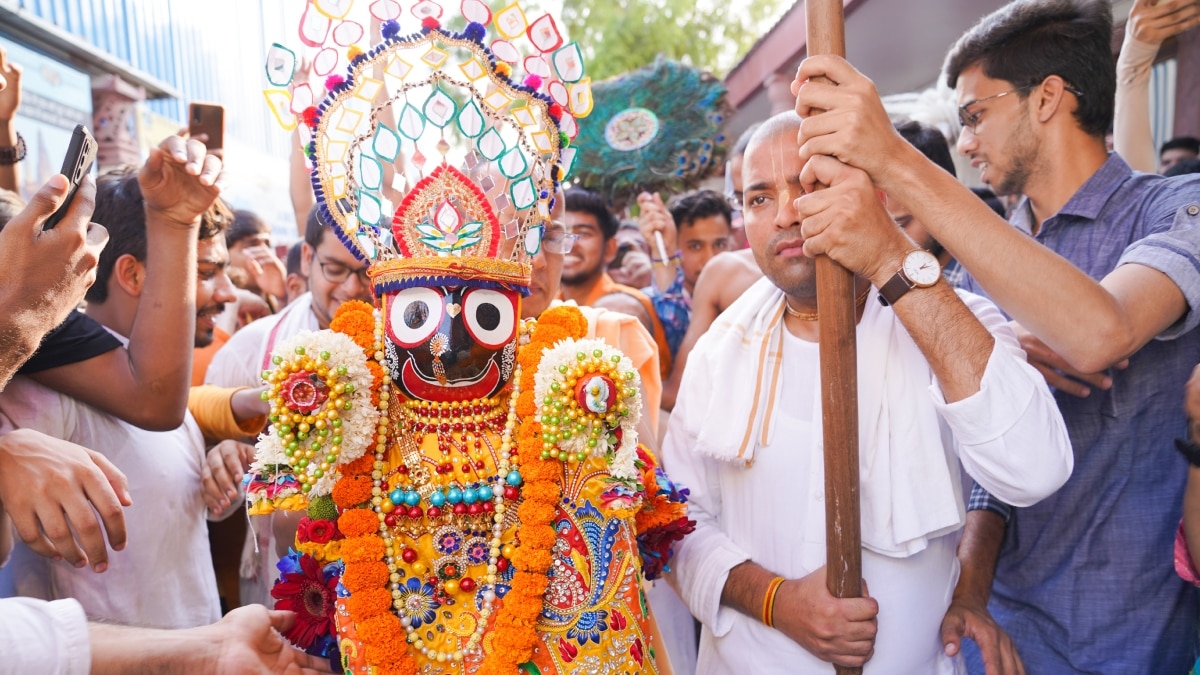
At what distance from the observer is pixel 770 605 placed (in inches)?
71.1

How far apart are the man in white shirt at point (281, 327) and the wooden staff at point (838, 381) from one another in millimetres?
1764

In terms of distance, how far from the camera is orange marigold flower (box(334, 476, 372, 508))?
171cm

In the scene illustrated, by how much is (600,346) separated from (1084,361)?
1028 millimetres

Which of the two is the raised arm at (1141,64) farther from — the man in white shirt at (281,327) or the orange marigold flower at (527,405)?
Answer: the man in white shirt at (281,327)

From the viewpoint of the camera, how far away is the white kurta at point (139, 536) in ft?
6.73

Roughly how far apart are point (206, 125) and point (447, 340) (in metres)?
1.27

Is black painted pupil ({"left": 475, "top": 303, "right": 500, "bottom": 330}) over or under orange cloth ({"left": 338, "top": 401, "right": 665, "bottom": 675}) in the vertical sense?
over

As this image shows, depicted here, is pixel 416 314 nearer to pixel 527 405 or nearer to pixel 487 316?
pixel 487 316

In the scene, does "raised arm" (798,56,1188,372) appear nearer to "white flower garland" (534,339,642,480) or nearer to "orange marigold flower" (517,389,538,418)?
"white flower garland" (534,339,642,480)

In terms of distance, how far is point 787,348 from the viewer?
6.67ft

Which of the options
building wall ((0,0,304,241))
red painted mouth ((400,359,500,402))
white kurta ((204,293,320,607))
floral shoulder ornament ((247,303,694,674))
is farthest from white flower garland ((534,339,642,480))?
white kurta ((204,293,320,607))

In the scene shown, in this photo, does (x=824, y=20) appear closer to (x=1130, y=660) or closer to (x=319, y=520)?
(x=319, y=520)

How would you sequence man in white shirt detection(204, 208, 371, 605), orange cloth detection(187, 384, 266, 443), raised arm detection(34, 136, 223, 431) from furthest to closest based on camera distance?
man in white shirt detection(204, 208, 371, 605) → orange cloth detection(187, 384, 266, 443) → raised arm detection(34, 136, 223, 431)

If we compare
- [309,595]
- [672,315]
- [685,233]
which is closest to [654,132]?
[685,233]
